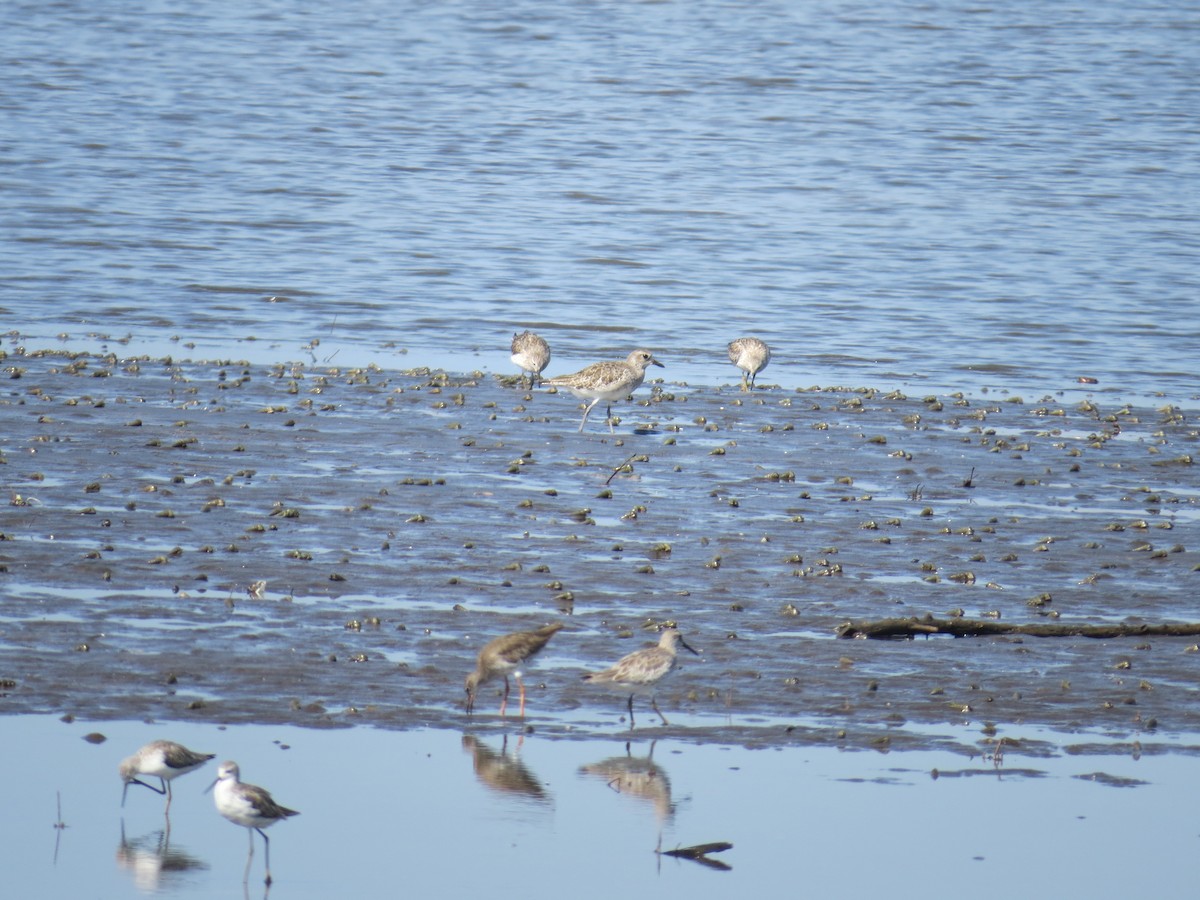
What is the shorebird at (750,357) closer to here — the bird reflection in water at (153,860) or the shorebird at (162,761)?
the shorebird at (162,761)

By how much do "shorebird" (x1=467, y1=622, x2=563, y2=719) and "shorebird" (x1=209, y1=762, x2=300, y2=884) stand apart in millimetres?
1842

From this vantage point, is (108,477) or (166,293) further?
(166,293)

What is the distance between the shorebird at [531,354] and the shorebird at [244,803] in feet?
40.4

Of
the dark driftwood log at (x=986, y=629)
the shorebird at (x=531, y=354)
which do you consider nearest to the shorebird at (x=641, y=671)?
the dark driftwood log at (x=986, y=629)

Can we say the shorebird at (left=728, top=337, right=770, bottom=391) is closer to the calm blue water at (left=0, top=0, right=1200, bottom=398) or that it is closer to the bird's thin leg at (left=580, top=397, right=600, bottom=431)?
the calm blue water at (left=0, top=0, right=1200, bottom=398)

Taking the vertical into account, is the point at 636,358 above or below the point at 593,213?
below

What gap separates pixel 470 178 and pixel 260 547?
90.2 ft

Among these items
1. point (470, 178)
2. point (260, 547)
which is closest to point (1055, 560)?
point (260, 547)

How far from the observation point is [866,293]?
94.3 feet

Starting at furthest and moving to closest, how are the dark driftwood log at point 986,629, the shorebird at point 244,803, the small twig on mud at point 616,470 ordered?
the small twig on mud at point 616,470 < the dark driftwood log at point 986,629 < the shorebird at point 244,803

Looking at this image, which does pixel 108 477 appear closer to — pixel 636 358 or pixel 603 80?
pixel 636 358

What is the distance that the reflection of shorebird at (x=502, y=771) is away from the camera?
887 cm

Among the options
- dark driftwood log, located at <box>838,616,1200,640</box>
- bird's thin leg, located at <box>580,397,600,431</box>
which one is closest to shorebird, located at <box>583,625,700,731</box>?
dark driftwood log, located at <box>838,616,1200,640</box>

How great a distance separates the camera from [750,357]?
20.7 m
